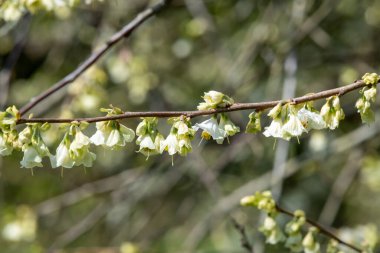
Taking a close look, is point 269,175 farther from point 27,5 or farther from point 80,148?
point 80,148

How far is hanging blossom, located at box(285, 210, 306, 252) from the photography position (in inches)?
104

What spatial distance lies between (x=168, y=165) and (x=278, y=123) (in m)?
2.70

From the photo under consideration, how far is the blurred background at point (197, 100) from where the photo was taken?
4441 millimetres

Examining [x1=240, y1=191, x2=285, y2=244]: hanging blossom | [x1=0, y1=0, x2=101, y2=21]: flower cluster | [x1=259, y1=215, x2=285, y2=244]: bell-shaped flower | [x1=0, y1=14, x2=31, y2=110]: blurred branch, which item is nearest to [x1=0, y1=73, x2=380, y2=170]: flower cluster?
[x1=240, y1=191, x2=285, y2=244]: hanging blossom

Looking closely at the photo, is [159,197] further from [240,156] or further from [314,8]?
[314,8]

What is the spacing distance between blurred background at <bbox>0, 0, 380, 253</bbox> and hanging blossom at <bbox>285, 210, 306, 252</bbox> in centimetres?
109

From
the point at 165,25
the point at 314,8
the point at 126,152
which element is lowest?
the point at 126,152

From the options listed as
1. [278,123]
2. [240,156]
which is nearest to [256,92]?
[240,156]

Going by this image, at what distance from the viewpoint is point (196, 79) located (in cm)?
613

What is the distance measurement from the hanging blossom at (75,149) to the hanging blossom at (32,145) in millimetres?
59

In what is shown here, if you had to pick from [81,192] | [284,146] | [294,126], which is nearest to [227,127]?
[294,126]

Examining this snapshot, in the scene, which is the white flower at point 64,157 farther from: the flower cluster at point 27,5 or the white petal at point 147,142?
the flower cluster at point 27,5

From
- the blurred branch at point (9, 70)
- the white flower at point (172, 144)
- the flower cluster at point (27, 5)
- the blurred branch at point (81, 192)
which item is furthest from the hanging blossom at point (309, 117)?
the blurred branch at point (81, 192)

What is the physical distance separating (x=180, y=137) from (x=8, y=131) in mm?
527
